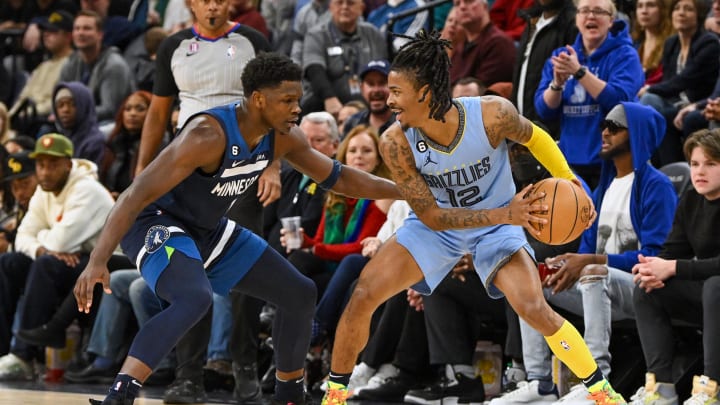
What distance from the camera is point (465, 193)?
5.25 metres

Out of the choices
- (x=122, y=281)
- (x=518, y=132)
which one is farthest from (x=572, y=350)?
(x=122, y=281)

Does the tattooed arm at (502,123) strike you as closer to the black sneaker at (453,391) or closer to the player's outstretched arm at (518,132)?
the player's outstretched arm at (518,132)

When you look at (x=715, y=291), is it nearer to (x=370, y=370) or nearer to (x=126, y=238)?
(x=370, y=370)

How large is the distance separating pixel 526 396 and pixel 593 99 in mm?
1937

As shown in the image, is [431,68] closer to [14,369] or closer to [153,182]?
[153,182]

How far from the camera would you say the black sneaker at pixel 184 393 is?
645 centimetres

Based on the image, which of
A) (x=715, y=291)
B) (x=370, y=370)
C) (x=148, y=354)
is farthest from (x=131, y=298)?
(x=715, y=291)

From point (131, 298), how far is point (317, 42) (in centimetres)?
285

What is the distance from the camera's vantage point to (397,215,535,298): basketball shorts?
518 cm

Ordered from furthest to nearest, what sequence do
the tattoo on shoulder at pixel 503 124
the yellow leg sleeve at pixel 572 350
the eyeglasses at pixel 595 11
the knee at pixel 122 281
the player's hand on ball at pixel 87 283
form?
1. the knee at pixel 122 281
2. the eyeglasses at pixel 595 11
3. the tattoo on shoulder at pixel 503 124
4. the yellow leg sleeve at pixel 572 350
5. the player's hand on ball at pixel 87 283

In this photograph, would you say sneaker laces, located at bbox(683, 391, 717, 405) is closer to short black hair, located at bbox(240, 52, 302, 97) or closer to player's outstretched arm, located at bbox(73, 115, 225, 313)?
short black hair, located at bbox(240, 52, 302, 97)

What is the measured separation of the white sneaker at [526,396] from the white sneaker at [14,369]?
3.60 metres

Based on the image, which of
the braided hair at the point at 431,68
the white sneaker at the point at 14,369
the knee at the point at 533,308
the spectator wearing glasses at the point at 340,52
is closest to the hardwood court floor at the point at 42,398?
the white sneaker at the point at 14,369

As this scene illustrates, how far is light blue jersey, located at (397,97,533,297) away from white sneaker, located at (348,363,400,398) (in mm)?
1559
